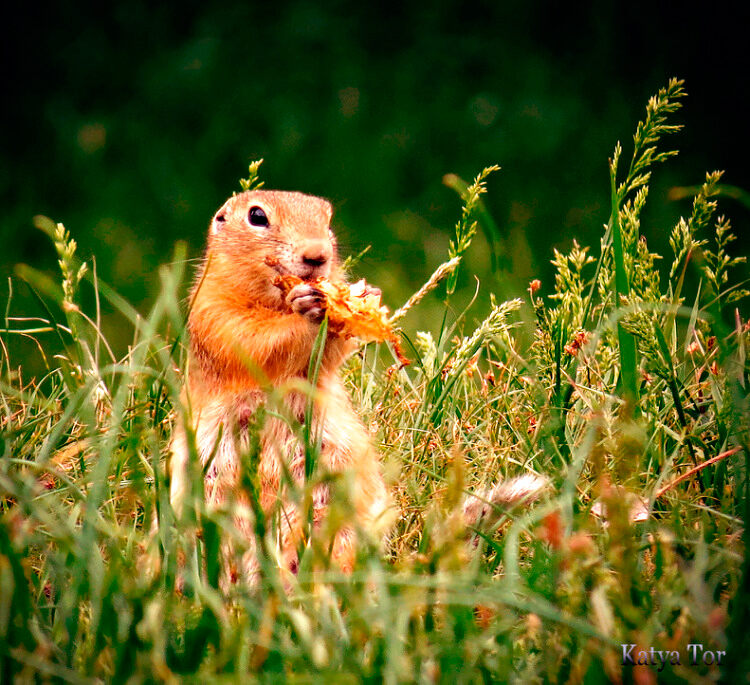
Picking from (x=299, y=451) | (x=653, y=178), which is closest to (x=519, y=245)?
(x=653, y=178)

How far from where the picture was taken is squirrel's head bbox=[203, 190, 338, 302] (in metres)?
Answer: 2.66

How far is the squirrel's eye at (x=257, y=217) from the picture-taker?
2.88 metres

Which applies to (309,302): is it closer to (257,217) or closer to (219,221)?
(257,217)

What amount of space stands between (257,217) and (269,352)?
1.67 feet

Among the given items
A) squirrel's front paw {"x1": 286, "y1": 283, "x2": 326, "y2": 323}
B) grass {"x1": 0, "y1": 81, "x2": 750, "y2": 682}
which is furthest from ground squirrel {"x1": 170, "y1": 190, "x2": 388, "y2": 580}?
grass {"x1": 0, "y1": 81, "x2": 750, "y2": 682}

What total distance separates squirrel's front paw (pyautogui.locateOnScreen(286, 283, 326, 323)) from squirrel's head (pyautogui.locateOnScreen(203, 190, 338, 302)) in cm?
20

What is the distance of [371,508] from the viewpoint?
2.32m

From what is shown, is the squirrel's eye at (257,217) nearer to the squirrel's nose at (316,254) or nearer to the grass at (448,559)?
the squirrel's nose at (316,254)

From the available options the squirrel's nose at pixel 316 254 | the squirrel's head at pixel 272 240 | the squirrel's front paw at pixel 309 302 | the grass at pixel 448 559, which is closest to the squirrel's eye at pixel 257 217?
the squirrel's head at pixel 272 240

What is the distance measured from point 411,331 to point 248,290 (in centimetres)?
203

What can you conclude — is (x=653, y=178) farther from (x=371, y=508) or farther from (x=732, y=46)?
(x=371, y=508)

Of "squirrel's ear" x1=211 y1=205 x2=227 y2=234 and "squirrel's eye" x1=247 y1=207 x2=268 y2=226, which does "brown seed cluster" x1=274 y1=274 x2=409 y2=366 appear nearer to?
"squirrel's eye" x1=247 y1=207 x2=268 y2=226

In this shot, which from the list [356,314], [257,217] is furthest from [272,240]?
[356,314]

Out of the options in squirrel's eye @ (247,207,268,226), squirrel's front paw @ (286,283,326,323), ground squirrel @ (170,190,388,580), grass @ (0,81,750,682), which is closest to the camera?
grass @ (0,81,750,682)
